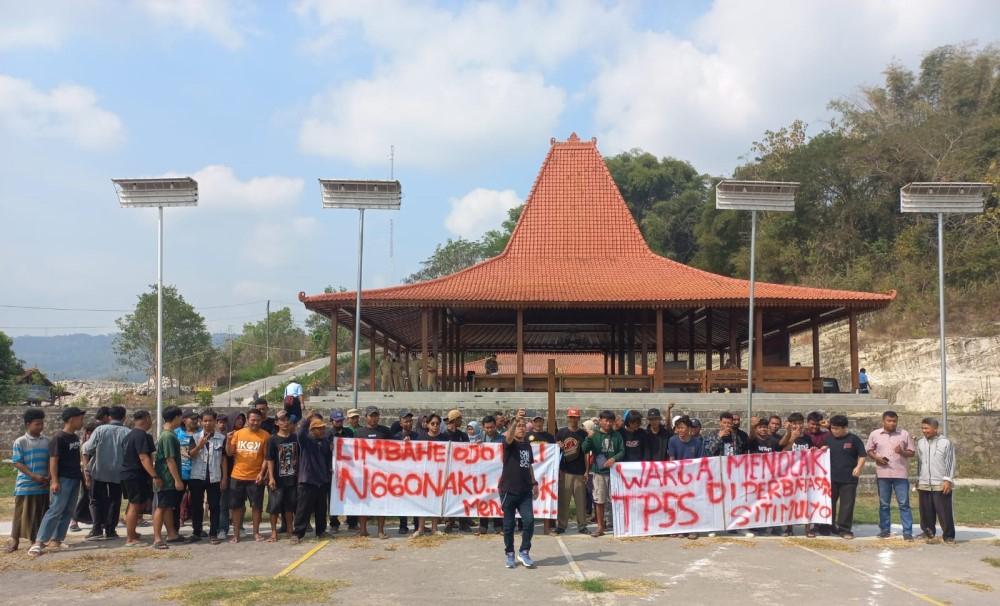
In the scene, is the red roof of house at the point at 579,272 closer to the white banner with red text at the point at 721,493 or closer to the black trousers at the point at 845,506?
the white banner with red text at the point at 721,493

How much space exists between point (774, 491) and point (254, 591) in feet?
20.6

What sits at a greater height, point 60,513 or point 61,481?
point 61,481

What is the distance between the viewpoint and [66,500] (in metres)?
Answer: 8.80

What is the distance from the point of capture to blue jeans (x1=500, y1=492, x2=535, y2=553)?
782cm

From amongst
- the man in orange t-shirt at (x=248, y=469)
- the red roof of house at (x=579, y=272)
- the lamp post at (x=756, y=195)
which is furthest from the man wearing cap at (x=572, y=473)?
the red roof of house at (x=579, y=272)

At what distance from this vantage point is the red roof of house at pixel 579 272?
19344mm

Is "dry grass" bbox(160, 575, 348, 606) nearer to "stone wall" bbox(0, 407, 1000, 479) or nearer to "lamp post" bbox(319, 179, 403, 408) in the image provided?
"lamp post" bbox(319, 179, 403, 408)

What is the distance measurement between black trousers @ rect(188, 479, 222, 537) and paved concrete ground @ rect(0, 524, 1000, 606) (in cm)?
37

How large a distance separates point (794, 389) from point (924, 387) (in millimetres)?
11896

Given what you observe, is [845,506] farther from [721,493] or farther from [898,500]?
[721,493]

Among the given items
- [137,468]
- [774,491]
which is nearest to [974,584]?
[774,491]

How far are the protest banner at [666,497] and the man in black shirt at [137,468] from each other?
5.18 metres

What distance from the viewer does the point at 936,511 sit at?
384 inches

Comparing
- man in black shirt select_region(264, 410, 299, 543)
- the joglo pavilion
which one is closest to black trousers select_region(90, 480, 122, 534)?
man in black shirt select_region(264, 410, 299, 543)
